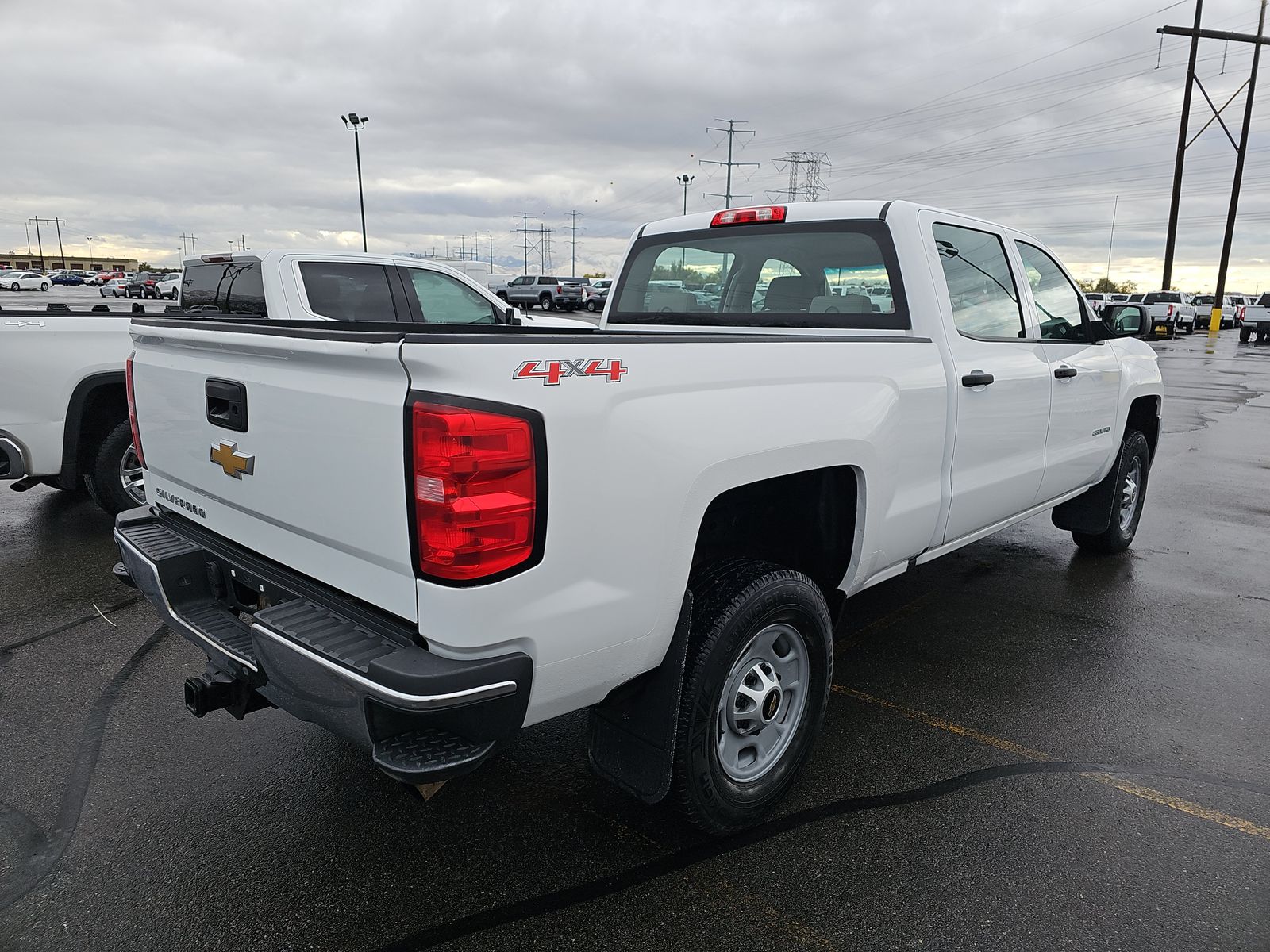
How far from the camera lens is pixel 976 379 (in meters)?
3.56

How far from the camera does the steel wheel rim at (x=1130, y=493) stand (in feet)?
19.0

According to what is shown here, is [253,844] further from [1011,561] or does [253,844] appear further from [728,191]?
[728,191]

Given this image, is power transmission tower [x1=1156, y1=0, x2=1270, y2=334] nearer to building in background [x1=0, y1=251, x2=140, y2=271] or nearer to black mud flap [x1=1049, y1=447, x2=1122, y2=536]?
black mud flap [x1=1049, y1=447, x2=1122, y2=536]

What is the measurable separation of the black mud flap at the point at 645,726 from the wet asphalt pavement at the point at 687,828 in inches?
12.9

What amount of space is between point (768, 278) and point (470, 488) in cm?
259

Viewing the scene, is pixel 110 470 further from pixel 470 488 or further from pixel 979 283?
pixel 979 283

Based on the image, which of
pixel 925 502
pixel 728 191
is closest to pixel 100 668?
pixel 925 502

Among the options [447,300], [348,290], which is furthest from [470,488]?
[447,300]

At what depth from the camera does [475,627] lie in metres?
1.96

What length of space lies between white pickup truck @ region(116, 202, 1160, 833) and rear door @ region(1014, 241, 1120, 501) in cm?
57

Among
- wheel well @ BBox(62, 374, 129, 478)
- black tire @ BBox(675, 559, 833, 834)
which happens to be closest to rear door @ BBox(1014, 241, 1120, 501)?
black tire @ BBox(675, 559, 833, 834)

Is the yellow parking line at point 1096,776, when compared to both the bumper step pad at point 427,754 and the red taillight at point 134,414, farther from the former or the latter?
A: the red taillight at point 134,414

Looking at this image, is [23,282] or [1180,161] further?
[23,282]

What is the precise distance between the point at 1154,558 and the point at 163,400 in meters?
5.98
